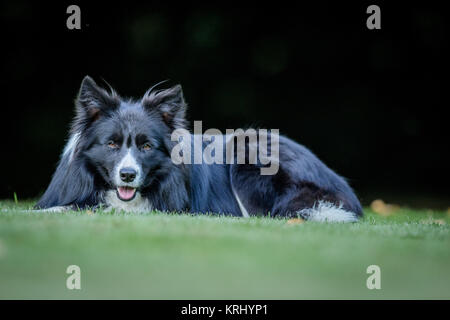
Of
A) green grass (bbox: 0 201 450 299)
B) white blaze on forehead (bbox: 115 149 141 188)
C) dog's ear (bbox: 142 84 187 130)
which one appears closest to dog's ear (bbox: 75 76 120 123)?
dog's ear (bbox: 142 84 187 130)

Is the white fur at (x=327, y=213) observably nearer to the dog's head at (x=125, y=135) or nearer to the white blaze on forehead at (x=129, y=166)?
the dog's head at (x=125, y=135)

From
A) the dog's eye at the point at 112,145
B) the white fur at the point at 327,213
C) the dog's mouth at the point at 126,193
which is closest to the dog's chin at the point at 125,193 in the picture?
the dog's mouth at the point at 126,193

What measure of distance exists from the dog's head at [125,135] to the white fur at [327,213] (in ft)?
4.63

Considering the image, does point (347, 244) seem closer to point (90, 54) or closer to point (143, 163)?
point (143, 163)

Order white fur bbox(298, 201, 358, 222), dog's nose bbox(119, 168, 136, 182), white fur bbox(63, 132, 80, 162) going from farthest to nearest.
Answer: white fur bbox(63, 132, 80, 162) < white fur bbox(298, 201, 358, 222) < dog's nose bbox(119, 168, 136, 182)

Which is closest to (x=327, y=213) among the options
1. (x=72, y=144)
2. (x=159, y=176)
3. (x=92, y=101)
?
(x=159, y=176)

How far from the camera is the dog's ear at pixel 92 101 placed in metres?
5.56

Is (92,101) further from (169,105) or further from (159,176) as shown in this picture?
(159,176)

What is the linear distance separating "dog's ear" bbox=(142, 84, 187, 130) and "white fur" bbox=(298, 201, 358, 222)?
150 cm

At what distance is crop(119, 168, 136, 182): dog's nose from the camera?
5.15 meters

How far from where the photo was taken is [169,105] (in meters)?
5.77

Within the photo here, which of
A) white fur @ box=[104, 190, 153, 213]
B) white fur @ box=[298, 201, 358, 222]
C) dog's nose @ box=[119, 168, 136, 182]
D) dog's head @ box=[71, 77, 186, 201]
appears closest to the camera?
dog's nose @ box=[119, 168, 136, 182]

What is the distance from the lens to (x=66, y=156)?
19.4 feet

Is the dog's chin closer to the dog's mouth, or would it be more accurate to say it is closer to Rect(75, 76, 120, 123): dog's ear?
the dog's mouth
